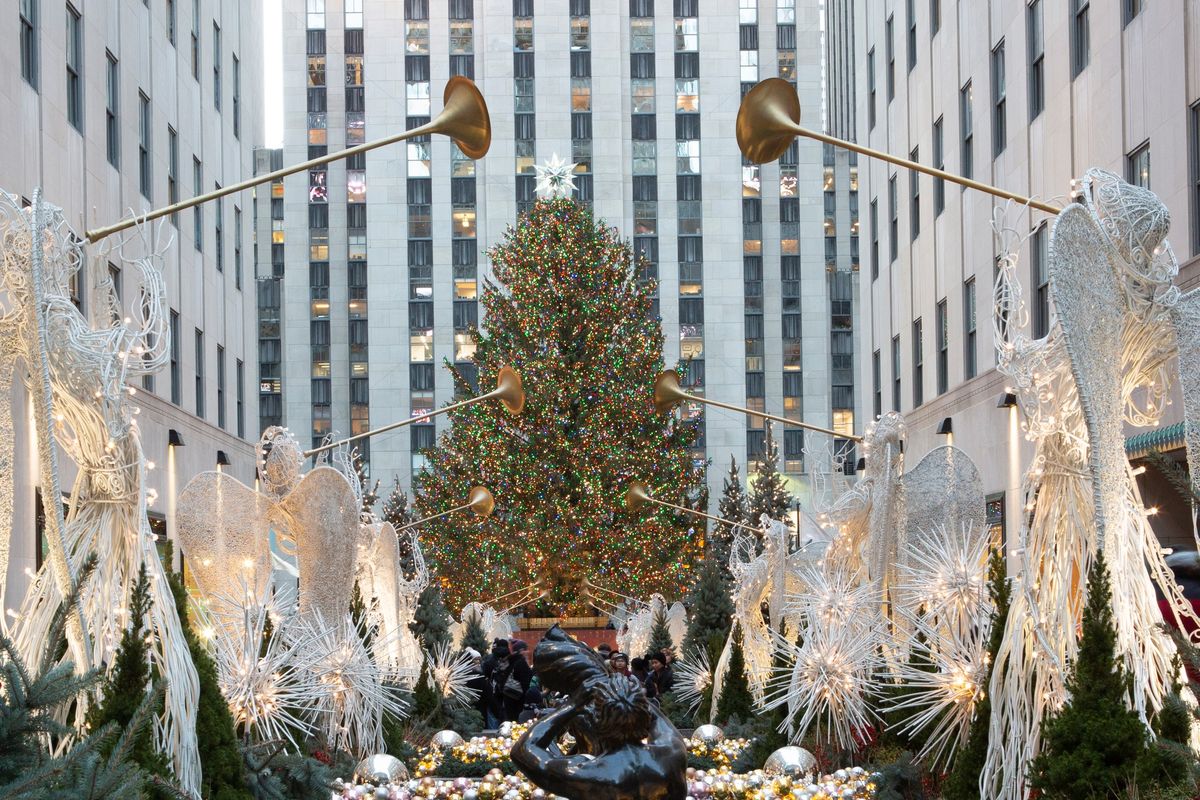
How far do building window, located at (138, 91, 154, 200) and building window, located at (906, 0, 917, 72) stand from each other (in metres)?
16.2

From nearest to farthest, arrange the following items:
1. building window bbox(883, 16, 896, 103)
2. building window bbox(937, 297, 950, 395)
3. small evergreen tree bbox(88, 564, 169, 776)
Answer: small evergreen tree bbox(88, 564, 169, 776), building window bbox(937, 297, 950, 395), building window bbox(883, 16, 896, 103)

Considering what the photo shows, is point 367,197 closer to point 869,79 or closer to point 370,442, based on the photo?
point 370,442

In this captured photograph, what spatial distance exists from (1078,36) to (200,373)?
20075mm

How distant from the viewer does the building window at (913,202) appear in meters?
31.1

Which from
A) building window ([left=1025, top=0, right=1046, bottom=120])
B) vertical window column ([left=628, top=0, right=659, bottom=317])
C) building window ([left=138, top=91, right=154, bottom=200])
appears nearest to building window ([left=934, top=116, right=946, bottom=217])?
building window ([left=1025, top=0, right=1046, bottom=120])

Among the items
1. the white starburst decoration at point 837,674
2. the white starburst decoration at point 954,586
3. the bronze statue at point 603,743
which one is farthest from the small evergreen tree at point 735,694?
the bronze statue at point 603,743

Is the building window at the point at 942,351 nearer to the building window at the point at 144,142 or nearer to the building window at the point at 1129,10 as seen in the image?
the building window at the point at 1129,10

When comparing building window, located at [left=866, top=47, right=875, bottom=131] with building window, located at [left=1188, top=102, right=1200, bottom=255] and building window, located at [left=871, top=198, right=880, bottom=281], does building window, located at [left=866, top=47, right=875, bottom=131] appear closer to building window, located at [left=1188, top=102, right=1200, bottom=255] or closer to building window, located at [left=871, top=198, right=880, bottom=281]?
building window, located at [left=871, top=198, right=880, bottom=281]

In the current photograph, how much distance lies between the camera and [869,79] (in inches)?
1441

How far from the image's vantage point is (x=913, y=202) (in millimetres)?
31594

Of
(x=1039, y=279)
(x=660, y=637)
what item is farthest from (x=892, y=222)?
(x=660, y=637)

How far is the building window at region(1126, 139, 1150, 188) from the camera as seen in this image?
1808 centimetres

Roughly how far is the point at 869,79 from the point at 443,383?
3636cm

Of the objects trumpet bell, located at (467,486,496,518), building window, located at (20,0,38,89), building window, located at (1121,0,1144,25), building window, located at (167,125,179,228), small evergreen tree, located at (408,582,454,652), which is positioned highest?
building window, located at (167,125,179,228)
